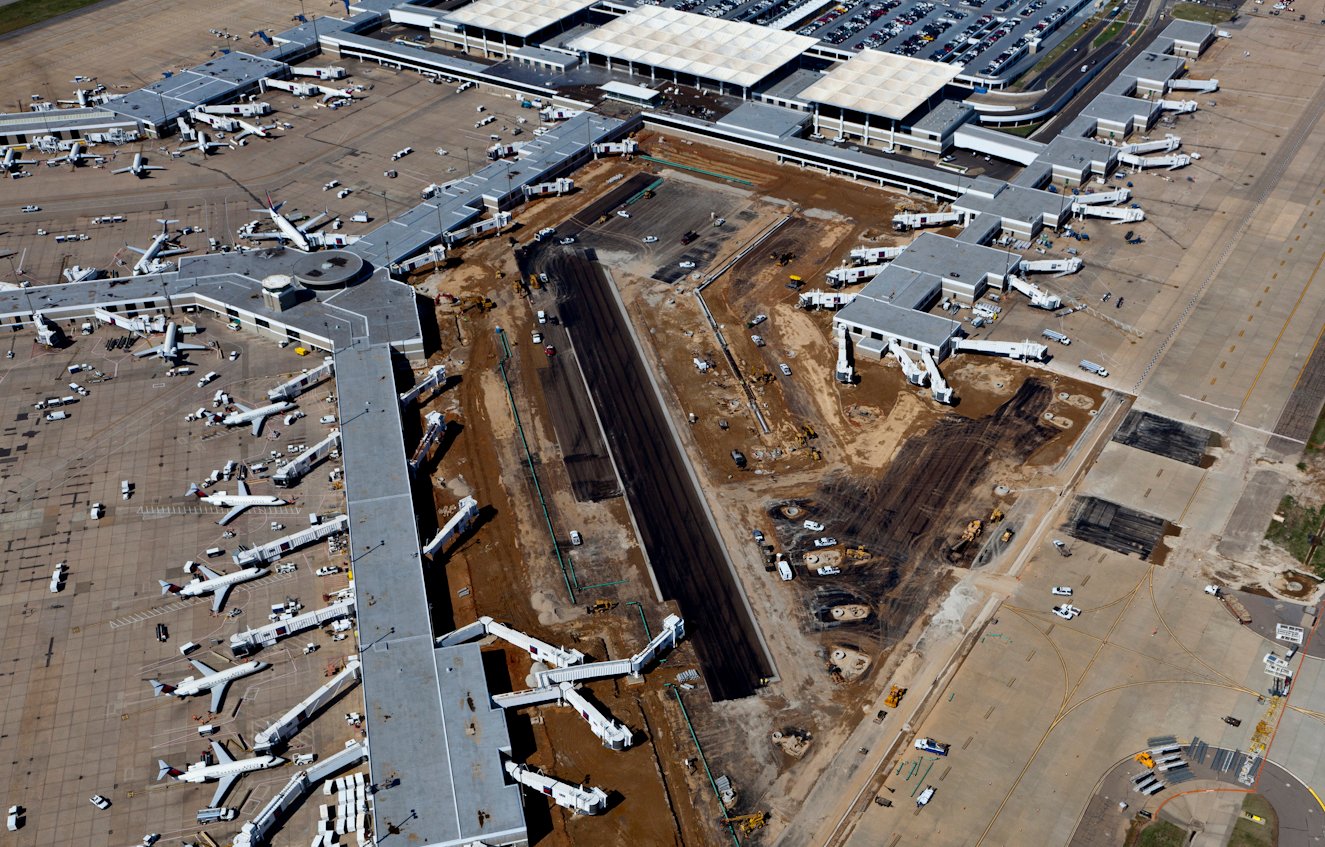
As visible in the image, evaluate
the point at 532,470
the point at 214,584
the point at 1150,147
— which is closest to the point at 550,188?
the point at 532,470

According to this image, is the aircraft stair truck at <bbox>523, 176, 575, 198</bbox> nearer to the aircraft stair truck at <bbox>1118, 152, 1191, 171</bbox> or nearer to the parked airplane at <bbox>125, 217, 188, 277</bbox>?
the parked airplane at <bbox>125, 217, 188, 277</bbox>

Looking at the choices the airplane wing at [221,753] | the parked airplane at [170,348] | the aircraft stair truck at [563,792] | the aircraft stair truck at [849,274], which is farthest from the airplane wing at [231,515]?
the aircraft stair truck at [849,274]

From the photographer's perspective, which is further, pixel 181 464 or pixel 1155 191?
pixel 1155 191

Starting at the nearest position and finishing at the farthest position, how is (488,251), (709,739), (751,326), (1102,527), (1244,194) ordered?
(709,739)
(1102,527)
(751,326)
(488,251)
(1244,194)

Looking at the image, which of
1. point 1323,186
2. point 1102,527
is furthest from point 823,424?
point 1323,186

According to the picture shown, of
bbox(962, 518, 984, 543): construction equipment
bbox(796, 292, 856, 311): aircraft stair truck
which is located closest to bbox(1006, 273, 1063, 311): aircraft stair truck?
bbox(796, 292, 856, 311): aircraft stair truck

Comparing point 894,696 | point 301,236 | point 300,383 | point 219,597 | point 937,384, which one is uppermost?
point 301,236

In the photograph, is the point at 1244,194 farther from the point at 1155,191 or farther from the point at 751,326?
the point at 751,326

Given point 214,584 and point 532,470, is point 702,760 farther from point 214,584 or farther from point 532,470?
point 214,584
